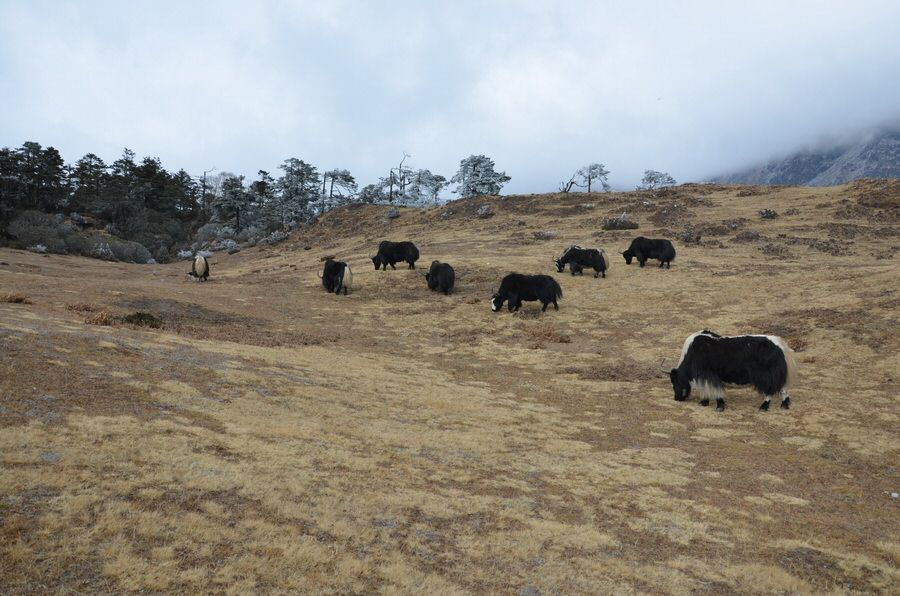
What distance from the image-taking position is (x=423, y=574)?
16.1ft

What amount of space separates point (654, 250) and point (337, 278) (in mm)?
18121

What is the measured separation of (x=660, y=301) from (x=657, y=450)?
1536cm

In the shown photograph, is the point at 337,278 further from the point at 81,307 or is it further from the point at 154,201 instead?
the point at 154,201

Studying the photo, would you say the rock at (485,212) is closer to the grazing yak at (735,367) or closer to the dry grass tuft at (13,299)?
the grazing yak at (735,367)

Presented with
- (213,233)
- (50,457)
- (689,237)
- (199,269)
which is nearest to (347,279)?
(199,269)

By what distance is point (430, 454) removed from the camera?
27.1ft

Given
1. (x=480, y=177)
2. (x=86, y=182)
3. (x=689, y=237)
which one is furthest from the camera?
(x=480, y=177)

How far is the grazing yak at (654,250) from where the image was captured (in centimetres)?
2933

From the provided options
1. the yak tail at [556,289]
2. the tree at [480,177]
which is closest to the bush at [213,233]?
the tree at [480,177]

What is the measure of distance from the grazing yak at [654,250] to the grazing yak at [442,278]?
11598 mm

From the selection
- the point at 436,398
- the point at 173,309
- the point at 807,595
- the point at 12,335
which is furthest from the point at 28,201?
the point at 807,595

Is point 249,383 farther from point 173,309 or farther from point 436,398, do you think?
point 173,309

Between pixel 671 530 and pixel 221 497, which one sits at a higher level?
pixel 221 497

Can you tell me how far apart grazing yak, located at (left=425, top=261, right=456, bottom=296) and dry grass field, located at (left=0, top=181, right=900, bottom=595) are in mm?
5457
